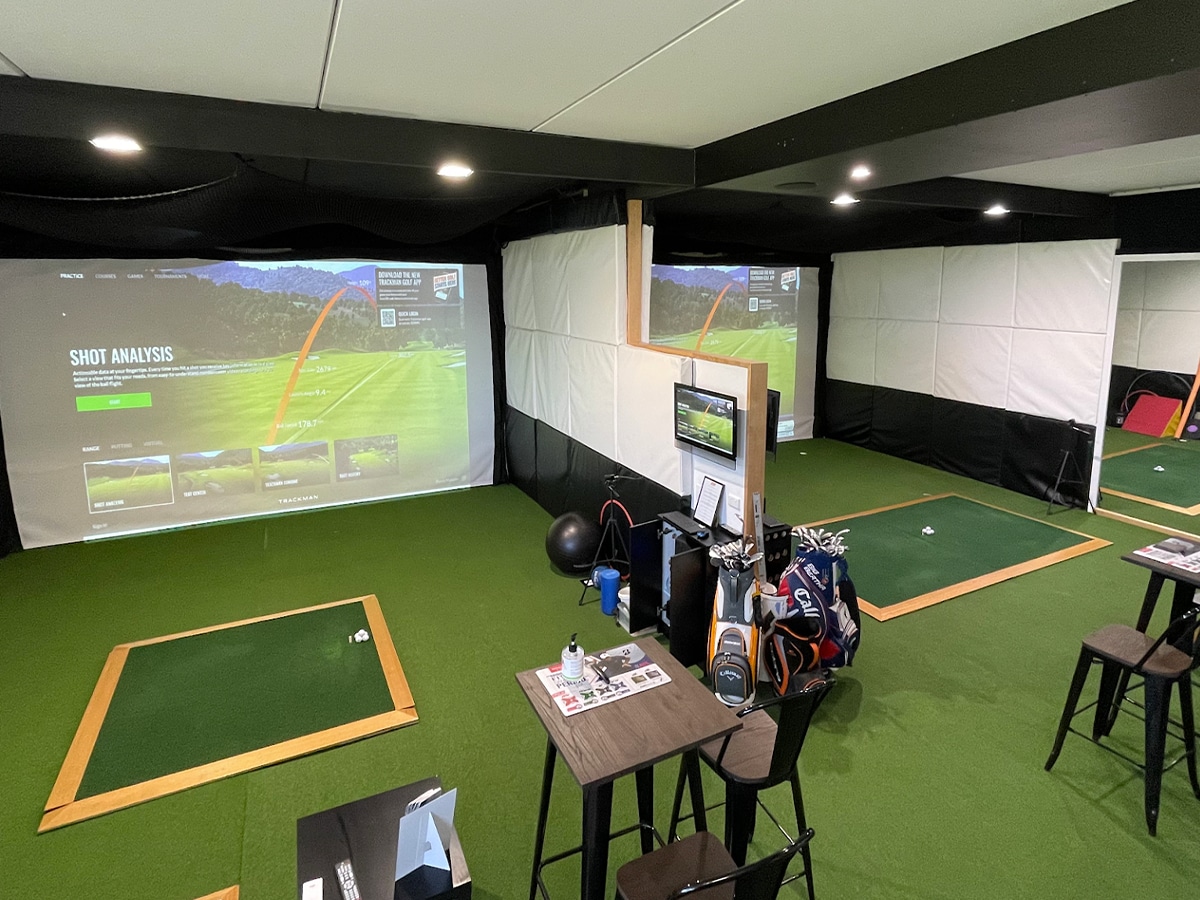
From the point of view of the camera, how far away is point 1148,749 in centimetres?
261

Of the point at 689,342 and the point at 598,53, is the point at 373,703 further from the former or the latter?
the point at 689,342

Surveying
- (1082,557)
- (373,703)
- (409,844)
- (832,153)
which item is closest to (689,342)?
(1082,557)

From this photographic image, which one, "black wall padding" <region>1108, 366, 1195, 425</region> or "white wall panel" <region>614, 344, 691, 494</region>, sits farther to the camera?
"black wall padding" <region>1108, 366, 1195, 425</region>

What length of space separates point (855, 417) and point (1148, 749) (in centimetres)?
631

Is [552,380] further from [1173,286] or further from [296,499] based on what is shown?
[1173,286]

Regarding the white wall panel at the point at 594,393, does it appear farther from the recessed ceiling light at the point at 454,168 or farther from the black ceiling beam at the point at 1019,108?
the black ceiling beam at the point at 1019,108

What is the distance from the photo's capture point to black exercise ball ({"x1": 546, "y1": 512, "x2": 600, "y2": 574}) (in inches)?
189

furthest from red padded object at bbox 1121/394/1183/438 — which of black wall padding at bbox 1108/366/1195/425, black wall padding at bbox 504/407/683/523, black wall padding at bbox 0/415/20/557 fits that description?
black wall padding at bbox 0/415/20/557

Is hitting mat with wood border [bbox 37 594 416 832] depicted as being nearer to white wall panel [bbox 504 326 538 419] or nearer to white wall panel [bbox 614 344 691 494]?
white wall panel [bbox 614 344 691 494]

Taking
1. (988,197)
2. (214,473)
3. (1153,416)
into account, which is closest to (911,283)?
(988,197)

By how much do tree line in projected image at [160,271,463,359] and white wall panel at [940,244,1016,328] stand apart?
17.9 feet

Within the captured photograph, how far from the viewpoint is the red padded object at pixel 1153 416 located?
28.9 ft

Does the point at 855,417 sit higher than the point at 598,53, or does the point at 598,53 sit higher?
Answer: the point at 598,53

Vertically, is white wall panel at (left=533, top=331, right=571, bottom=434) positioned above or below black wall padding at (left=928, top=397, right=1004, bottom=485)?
above
